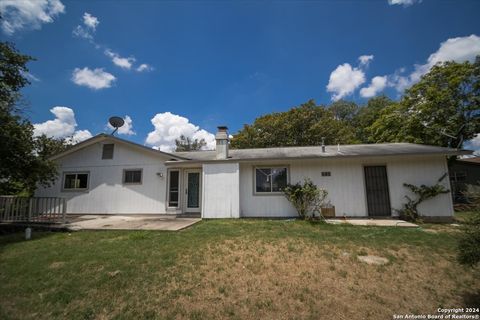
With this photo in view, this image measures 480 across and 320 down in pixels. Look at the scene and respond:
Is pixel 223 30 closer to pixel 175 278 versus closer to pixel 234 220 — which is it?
pixel 234 220

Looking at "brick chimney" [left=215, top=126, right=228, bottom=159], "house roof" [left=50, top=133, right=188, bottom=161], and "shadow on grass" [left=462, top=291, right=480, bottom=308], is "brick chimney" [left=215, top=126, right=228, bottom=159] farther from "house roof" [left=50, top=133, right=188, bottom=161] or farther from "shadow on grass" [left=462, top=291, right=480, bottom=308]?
"shadow on grass" [left=462, top=291, right=480, bottom=308]

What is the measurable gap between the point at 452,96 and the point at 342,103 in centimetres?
1587

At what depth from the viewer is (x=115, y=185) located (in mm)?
11172

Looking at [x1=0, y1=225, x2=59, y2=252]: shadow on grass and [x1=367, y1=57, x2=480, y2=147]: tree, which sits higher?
[x1=367, y1=57, x2=480, y2=147]: tree

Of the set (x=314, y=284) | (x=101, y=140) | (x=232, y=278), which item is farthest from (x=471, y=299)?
(x=101, y=140)

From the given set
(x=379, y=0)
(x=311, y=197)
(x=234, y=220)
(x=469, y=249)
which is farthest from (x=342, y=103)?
(x=469, y=249)

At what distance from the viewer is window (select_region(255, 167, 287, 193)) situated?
987cm

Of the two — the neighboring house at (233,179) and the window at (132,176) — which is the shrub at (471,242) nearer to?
the neighboring house at (233,179)

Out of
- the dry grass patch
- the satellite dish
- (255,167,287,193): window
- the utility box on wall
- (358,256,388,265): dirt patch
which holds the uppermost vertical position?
the satellite dish

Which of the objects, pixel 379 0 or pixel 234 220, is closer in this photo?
pixel 234 220

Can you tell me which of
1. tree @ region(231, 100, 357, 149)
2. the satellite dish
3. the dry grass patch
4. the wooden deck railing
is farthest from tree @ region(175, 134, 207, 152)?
the dry grass patch

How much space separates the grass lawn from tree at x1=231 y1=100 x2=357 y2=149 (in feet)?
58.5

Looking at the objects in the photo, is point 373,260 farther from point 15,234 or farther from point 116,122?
point 116,122

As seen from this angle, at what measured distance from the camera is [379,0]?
966cm
